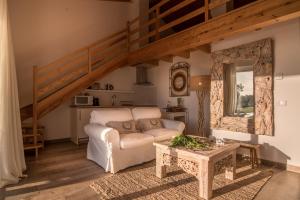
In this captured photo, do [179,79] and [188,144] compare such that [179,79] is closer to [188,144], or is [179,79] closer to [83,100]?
[83,100]

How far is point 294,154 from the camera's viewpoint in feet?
10.5

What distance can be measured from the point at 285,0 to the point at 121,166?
3215mm

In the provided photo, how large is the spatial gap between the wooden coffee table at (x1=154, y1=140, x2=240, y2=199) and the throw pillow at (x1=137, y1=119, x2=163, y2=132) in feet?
3.79

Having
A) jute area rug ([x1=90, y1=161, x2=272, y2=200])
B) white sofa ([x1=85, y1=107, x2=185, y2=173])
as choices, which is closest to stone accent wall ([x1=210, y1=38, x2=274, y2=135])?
jute area rug ([x1=90, y1=161, x2=272, y2=200])

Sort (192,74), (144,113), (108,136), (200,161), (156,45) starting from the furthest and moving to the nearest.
Result: (192,74)
(156,45)
(144,113)
(108,136)
(200,161)

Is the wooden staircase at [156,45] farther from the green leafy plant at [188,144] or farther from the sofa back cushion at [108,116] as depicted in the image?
the green leafy plant at [188,144]

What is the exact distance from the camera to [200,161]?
2.35 metres

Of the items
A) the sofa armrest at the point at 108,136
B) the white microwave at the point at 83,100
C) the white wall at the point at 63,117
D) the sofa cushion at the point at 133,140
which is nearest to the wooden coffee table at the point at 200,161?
the sofa cushion at the point at 133,140

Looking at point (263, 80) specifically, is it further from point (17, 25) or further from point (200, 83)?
point (17, 25)

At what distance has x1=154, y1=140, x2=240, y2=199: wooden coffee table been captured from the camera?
2316mm

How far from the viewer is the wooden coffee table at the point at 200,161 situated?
232cm

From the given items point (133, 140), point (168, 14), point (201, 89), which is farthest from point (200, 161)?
point (168, 14)

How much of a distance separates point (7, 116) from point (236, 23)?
11.8ft

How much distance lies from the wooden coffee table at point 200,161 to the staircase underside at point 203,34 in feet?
5.86
